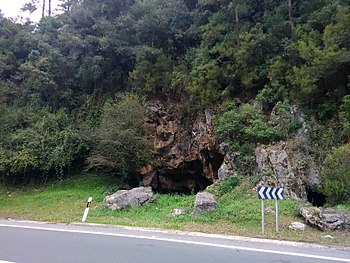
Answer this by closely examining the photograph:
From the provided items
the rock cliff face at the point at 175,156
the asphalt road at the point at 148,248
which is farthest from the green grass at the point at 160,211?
the rock cliff face at the point at 175,156

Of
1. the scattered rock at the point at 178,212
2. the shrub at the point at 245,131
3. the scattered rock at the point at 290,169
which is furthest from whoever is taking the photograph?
the shrub at the point at 245,131

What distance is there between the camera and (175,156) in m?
19.1

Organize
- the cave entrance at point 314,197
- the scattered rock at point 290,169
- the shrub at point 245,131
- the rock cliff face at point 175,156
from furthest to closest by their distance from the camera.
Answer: the rock cliff face at point 175,156 → the shrub at point 245,131 → the cave entrance at point 314,197 → the scattered rock at point 290,169

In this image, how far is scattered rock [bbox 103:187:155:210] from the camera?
13234 mm

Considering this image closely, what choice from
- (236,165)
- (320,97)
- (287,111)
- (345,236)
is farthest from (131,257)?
(320,97)

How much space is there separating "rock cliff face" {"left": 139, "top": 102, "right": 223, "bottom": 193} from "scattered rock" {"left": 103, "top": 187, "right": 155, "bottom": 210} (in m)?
5.01

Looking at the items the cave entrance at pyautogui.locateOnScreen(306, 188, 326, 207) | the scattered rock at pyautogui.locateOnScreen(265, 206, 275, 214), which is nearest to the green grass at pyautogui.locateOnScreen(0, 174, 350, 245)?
the scattered rock at pyautogui.locateOnScreen(265, 206, 275, 214)

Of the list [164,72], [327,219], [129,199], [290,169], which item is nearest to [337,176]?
[290,169]

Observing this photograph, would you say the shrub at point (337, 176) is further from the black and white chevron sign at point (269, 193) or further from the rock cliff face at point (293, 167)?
the black and white chevron sign at point (269, 193)

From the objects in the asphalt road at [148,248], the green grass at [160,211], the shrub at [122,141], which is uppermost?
the shrub at [122,141]

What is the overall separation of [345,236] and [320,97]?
7.35 m

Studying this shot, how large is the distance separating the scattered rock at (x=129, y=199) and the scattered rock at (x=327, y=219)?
6390 mm

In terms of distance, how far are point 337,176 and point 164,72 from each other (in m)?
11.8

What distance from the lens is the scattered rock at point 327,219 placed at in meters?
9.15
